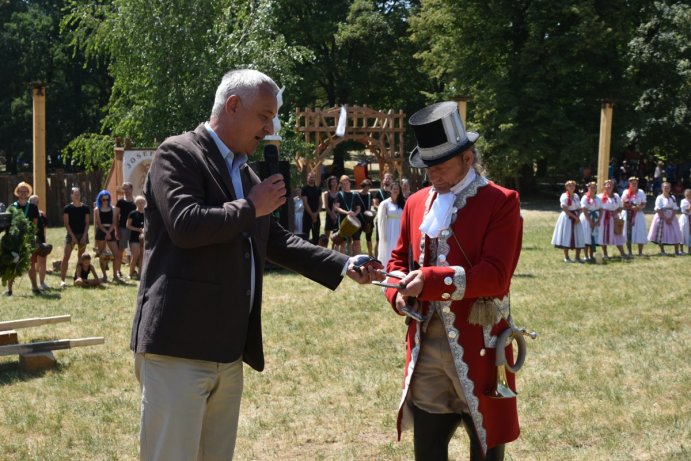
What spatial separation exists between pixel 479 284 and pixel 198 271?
1.28 m

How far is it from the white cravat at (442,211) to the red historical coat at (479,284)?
23mm

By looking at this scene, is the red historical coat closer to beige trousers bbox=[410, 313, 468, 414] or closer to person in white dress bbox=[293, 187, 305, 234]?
beige trousers bbox=[410, 313, 468, 414]

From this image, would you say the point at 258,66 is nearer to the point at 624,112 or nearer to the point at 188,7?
the point at 188,7

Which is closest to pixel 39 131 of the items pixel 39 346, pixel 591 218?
pixel 39 346

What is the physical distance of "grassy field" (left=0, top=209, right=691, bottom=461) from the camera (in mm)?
6230

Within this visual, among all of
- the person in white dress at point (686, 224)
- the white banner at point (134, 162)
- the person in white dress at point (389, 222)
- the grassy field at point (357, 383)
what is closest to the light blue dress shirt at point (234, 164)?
the grassy field at point (357, 383)

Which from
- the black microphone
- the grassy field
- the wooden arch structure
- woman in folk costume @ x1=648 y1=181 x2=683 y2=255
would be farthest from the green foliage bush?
the wooden arch structure

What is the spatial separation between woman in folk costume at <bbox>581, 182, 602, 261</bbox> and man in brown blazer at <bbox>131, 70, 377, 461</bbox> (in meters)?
15.6

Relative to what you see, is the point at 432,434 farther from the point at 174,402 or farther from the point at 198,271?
the point at 198,271

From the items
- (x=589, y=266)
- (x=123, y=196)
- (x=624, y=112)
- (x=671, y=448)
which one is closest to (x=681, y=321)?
(x=671, y=448)

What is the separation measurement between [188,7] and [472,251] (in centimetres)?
1649

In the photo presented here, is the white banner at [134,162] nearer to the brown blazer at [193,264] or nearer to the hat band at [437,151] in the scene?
the hat band at [437,151]

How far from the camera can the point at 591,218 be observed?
18500mm

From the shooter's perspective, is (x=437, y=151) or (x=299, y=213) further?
(x=299, y=213)
